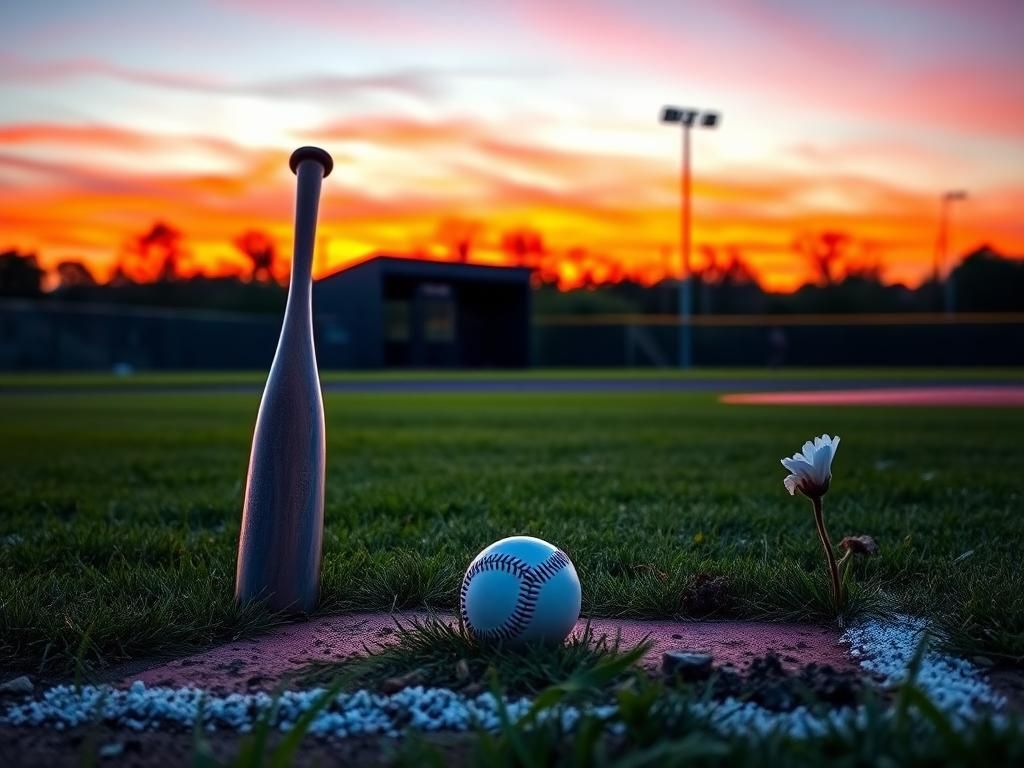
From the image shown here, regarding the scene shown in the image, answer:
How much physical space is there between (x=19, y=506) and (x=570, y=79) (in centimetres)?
1772

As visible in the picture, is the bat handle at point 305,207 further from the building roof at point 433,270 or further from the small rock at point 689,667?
the building roof at point 433,270

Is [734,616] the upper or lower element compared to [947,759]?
lower

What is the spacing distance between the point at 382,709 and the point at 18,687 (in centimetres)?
100

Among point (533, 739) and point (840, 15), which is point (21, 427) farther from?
point (840, 15)

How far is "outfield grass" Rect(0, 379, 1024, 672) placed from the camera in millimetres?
2904

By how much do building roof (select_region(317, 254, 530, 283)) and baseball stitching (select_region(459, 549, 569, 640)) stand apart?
1333 inches

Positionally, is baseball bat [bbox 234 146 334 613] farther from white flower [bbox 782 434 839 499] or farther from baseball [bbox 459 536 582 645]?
white flower [bbox 782 434 839 499]

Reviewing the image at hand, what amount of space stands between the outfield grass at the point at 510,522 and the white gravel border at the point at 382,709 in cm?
25

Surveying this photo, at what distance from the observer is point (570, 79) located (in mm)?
20688

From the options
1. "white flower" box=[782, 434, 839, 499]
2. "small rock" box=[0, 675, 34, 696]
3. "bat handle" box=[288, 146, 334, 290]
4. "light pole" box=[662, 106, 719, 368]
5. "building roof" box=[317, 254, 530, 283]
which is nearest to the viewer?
"small rock" box=[0, 675, 34, 696]

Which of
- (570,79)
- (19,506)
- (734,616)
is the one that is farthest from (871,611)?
(570,79)

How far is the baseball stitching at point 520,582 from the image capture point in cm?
242

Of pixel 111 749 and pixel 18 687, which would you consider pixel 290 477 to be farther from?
pixel 111 749

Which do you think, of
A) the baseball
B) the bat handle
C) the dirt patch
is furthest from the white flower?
the bat handle
